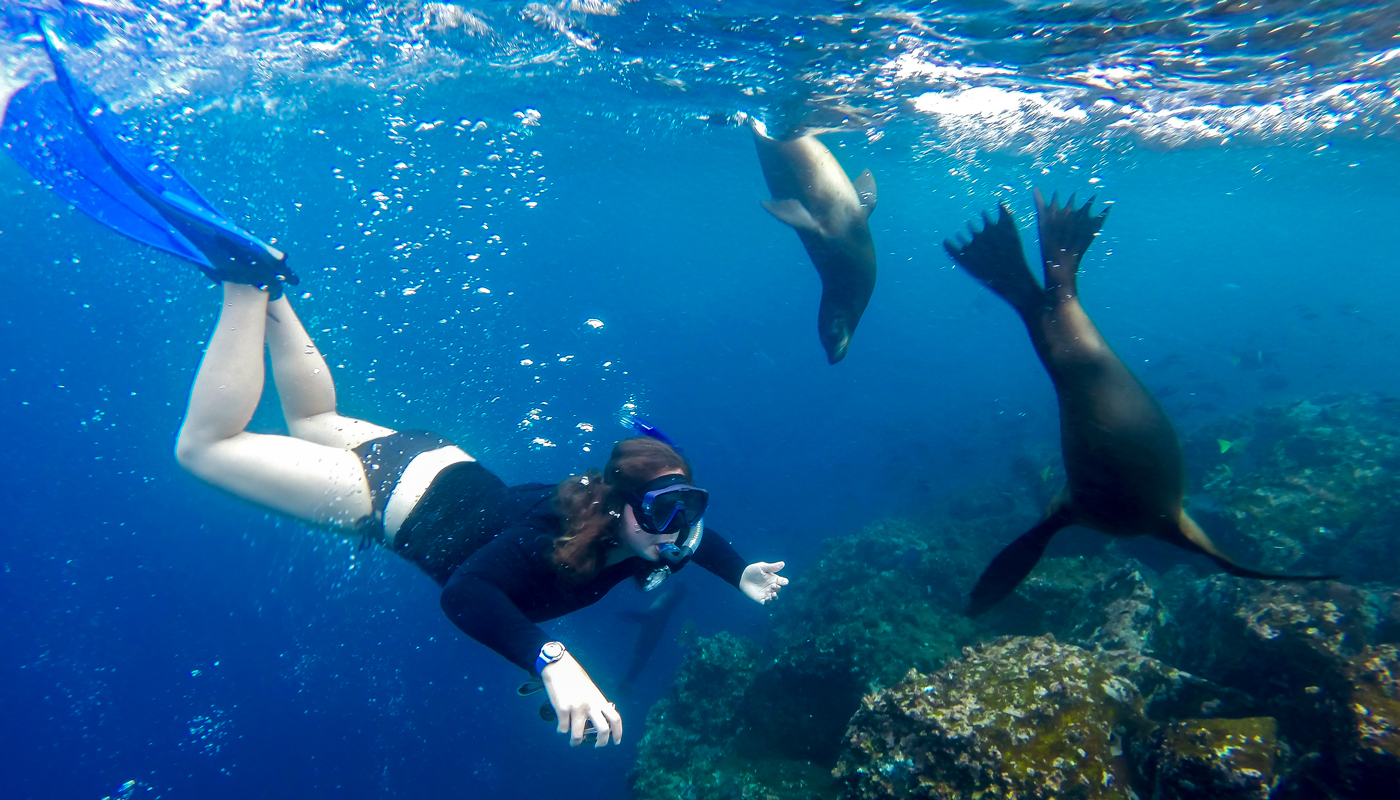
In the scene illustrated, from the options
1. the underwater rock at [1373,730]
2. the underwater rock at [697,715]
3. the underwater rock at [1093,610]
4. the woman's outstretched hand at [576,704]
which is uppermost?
the woman's outstretched hand at [576,704]

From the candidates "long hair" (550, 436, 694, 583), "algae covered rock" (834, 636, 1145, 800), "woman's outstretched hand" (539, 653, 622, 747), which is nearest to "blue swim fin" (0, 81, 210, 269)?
"long hair" (550, 436, 694, 583)

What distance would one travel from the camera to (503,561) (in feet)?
9.27

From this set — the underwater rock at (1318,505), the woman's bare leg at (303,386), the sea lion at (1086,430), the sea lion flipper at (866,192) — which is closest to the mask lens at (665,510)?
the sea lion at (1086,430)

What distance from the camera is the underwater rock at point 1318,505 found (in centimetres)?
720

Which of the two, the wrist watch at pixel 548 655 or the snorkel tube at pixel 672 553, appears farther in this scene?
the snorkel tube at pixel 672 553

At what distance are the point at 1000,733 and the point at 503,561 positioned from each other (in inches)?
109

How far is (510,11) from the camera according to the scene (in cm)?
1095

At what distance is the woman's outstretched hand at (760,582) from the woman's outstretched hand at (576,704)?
1571 millimetres

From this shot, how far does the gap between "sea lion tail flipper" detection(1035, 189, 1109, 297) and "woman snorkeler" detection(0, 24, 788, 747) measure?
8.72ft

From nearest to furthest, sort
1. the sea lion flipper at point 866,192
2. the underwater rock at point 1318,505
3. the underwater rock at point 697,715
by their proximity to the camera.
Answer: the underwater rock at point 1318,505 < the sea lion flipper at point 866,192 < the underwater rock at point 697,715

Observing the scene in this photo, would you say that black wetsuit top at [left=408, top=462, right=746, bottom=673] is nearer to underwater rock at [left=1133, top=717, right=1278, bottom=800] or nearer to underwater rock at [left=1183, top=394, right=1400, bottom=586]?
underwater rock at [left=1133, top=717, right=1278, bottom=800]

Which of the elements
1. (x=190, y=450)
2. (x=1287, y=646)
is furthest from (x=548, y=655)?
(x=1287, y=646)

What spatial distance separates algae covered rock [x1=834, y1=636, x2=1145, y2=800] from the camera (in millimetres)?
3043

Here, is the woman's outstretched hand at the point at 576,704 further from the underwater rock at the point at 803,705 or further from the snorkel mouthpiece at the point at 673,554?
the underwater rock at the point at 803,705
